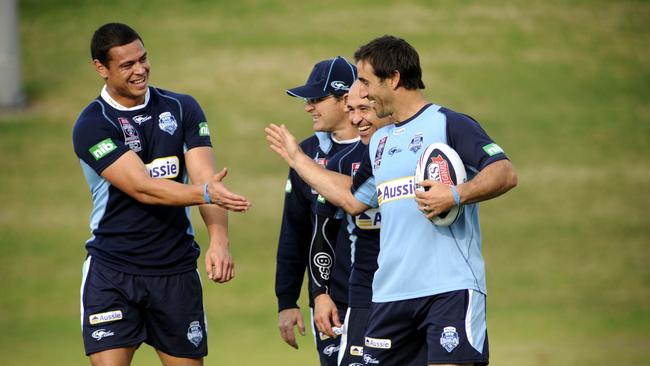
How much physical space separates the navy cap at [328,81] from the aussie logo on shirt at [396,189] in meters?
1.28

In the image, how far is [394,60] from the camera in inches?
257

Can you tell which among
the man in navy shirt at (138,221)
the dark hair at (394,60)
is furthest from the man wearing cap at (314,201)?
the dark hair at (394,60)

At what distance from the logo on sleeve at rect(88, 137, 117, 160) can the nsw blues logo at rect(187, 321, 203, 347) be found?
1228mm

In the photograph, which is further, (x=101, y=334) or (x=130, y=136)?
(x=130, y=136)

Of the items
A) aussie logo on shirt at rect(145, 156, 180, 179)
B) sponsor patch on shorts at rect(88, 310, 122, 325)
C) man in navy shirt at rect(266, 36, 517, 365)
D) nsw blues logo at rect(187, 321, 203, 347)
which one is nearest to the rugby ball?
man in navy shirt at rect(266, 36, 517, 365)

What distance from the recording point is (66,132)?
878 inches

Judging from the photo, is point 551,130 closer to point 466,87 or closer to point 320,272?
point 466,87

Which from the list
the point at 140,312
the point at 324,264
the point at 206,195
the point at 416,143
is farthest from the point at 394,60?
the point at 140,312

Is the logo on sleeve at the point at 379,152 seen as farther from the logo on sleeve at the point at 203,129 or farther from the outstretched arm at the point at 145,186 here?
the logo on sleeve at the point at 203,129

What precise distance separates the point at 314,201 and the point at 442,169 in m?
1.87

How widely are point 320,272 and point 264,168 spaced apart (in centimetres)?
1335

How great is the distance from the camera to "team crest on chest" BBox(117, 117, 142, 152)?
24.0ft

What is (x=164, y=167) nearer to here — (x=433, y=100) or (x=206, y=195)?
(x=206, y=195)

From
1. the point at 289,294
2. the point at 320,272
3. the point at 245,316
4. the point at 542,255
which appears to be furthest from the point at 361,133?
the point at 542,255
